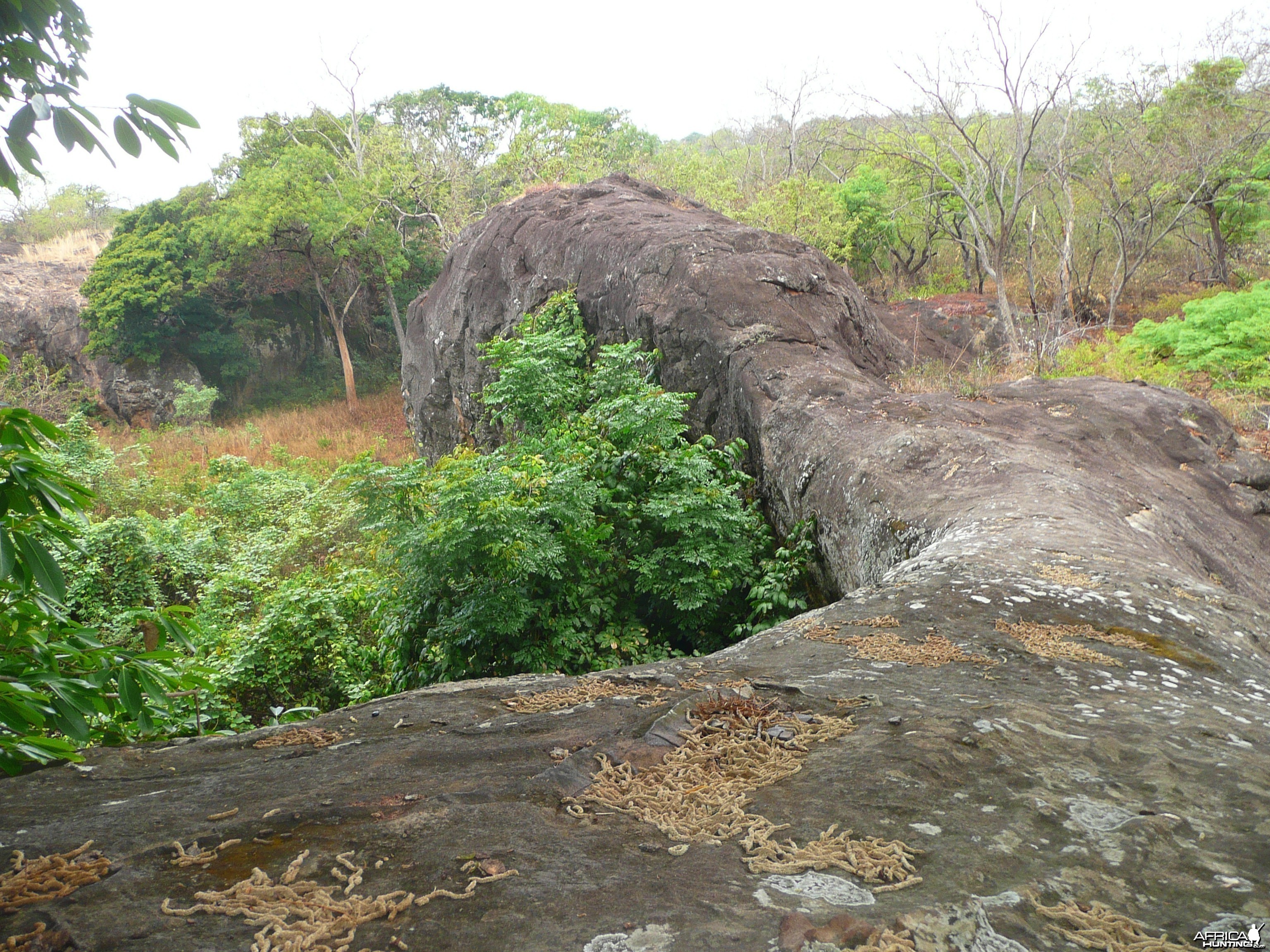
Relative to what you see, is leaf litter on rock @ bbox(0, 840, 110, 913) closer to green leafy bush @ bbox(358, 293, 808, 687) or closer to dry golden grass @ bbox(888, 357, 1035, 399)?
green leafy bush @ bbox(358, 293, 808, 687)

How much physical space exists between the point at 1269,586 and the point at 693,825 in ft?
21.0

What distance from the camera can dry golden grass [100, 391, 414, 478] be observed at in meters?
19.8

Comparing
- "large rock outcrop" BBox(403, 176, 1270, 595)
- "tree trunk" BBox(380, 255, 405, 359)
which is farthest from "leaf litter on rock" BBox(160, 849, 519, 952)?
"tree trunk" BBox(380, 255, 405, 359)

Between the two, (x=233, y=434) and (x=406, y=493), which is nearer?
(x=406, y=493)

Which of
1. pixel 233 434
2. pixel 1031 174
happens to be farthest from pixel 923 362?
pixel 233 434

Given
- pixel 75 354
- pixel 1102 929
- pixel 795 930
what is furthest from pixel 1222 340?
pixel 75 354

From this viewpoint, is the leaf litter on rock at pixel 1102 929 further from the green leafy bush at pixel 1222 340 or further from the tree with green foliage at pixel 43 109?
the green leafy bush at pixel 1222 340

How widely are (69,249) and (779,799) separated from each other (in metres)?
36.3

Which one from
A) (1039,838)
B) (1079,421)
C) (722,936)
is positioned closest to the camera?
(722,936)

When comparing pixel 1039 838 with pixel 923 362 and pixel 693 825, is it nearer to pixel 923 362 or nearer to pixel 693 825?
pixel 693 825

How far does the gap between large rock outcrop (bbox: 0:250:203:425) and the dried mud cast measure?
27048mm

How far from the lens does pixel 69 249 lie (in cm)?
2952

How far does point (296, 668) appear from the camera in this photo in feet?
21.2

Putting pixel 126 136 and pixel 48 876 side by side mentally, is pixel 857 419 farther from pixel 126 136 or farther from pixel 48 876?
pixel 48 876
